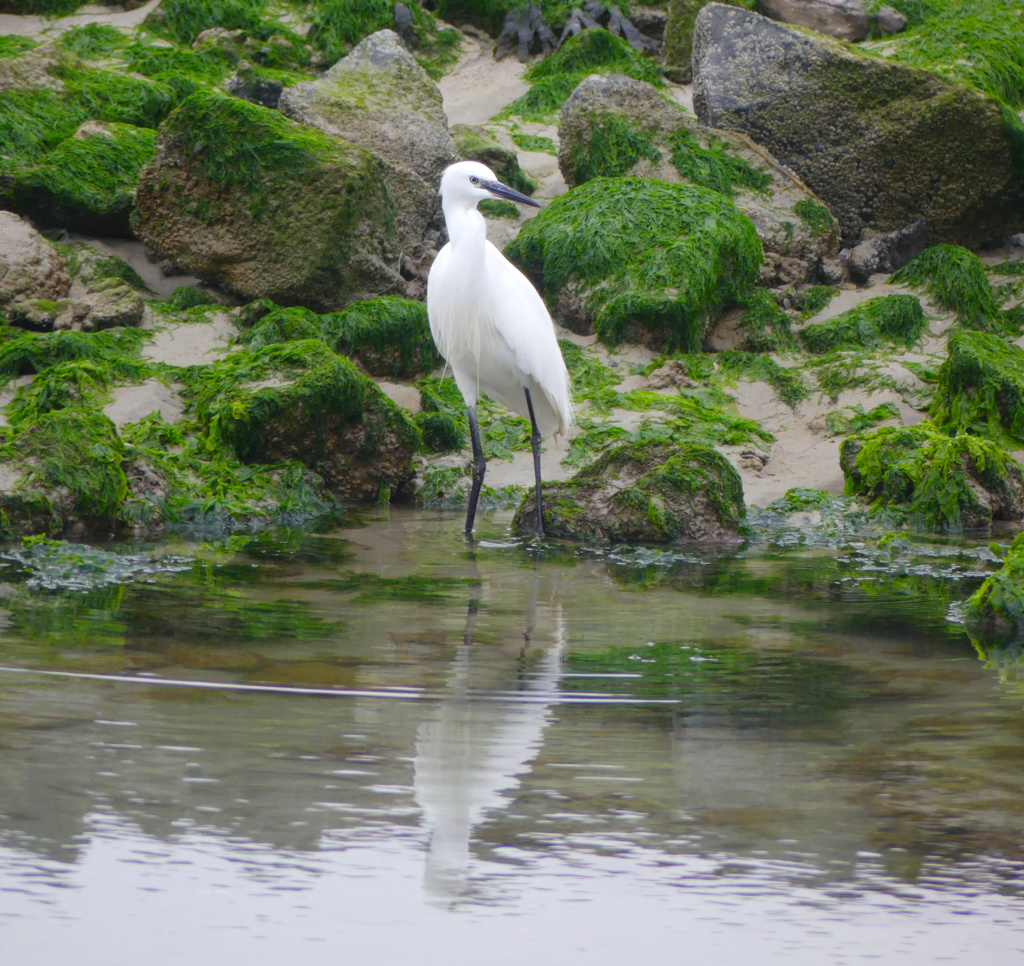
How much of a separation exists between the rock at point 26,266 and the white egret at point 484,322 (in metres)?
3.15

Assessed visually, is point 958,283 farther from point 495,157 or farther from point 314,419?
point 314,419

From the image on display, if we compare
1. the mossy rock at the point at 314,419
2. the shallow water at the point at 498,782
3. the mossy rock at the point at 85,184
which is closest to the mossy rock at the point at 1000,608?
the shallow water at the point at 498,782

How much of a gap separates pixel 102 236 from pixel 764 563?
6.40 metres

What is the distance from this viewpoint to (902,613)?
4387 millimetres

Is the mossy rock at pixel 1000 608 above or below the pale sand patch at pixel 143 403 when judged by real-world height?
below

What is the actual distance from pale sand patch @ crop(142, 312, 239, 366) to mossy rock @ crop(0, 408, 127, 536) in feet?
6.31

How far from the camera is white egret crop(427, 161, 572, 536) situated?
640 cm

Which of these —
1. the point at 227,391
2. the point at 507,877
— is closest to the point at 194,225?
the point at 227,391

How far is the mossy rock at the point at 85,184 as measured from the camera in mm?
9008

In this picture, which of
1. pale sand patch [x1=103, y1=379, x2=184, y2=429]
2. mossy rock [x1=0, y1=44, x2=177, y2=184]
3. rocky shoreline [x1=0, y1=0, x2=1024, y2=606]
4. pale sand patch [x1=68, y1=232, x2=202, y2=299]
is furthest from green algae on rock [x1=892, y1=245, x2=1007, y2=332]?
mossy rock [x1=0, y1=44, x2=177, y2=184]

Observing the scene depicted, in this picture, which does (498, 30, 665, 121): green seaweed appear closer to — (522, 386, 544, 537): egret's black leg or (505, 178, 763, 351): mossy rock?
(505, 178, 763, 351): mossy rock

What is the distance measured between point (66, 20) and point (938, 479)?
1122 cm

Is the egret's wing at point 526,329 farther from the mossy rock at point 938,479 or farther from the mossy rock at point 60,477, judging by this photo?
the mossy rock at point 60,477

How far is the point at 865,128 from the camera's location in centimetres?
1049
